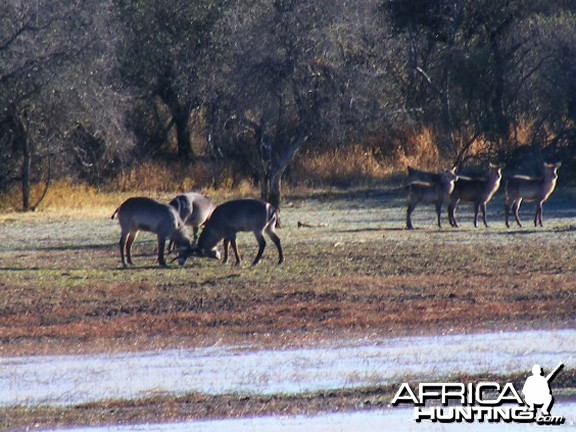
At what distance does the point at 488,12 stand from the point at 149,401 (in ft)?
94.0

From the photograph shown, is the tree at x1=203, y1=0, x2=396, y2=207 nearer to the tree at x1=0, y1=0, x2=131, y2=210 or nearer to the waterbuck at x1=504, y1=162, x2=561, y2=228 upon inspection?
the tree at x1=0, y1=0, x2=131, y2=210

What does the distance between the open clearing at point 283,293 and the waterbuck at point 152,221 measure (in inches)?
14.9

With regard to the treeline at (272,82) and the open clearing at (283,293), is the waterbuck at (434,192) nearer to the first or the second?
the open clearing at (283,293)

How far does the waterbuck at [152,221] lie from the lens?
745 inches

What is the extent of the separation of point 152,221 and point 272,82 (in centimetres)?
739

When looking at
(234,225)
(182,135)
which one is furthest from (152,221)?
(182,135)

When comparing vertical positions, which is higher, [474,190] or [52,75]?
[52,75]

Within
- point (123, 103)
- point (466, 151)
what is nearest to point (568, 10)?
point (466, 151)

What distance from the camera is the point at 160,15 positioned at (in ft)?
115

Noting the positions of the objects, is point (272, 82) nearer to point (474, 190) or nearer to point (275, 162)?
point (275, 162)

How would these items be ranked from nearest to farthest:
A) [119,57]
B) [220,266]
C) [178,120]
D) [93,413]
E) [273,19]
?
[93,413] → [220,266] → [273,19] → [119,57] → [178,120]

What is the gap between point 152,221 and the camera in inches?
746

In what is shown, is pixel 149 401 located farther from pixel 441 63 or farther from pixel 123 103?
pixel 441 63

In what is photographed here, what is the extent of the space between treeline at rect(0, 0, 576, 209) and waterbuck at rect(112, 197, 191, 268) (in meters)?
7.17
